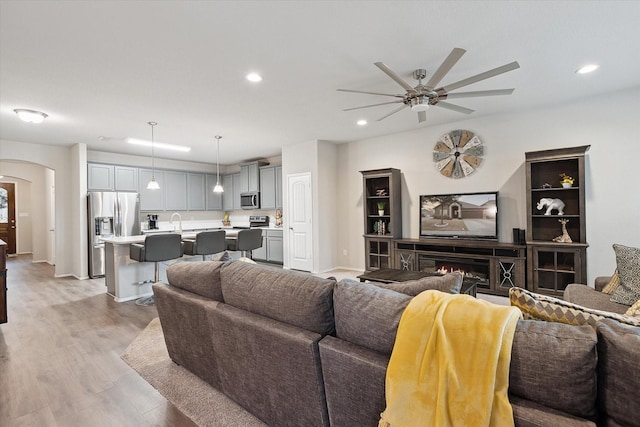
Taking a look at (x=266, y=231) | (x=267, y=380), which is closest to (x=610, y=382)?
(x=267, y=380)

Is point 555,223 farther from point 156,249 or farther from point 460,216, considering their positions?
point 156,249

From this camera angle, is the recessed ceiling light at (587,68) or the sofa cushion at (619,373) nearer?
the sofa cushion at (619,373)

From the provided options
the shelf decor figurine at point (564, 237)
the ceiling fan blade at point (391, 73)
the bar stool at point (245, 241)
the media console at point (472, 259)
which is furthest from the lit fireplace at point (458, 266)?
the ceiling fan blade at point (391, 73)

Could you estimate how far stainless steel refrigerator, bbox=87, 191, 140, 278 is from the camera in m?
5.94

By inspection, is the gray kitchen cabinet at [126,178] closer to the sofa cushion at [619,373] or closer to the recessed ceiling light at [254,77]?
the recessed ceiling light at [254,77]

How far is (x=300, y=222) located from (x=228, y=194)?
3.05 metres

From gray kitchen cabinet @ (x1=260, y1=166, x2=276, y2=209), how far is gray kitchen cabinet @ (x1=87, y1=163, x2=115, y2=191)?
3.06 meters

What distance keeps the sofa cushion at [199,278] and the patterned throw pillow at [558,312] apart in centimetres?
163

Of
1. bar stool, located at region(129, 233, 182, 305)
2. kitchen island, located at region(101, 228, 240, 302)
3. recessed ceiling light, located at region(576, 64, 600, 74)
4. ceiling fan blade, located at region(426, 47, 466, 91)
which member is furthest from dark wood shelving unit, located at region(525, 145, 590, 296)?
kitchen island, located at region(101, 228, 240, 302)

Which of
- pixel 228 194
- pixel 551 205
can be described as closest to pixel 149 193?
pixel 228 194

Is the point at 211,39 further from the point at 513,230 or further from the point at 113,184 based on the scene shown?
the point at 113,184

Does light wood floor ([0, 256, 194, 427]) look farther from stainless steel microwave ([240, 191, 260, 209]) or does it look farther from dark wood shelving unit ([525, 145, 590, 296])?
dark wood shelving unit ([525, 145, 590, 296])

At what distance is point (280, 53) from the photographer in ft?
9.05

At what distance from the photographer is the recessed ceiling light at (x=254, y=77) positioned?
3.16 m
